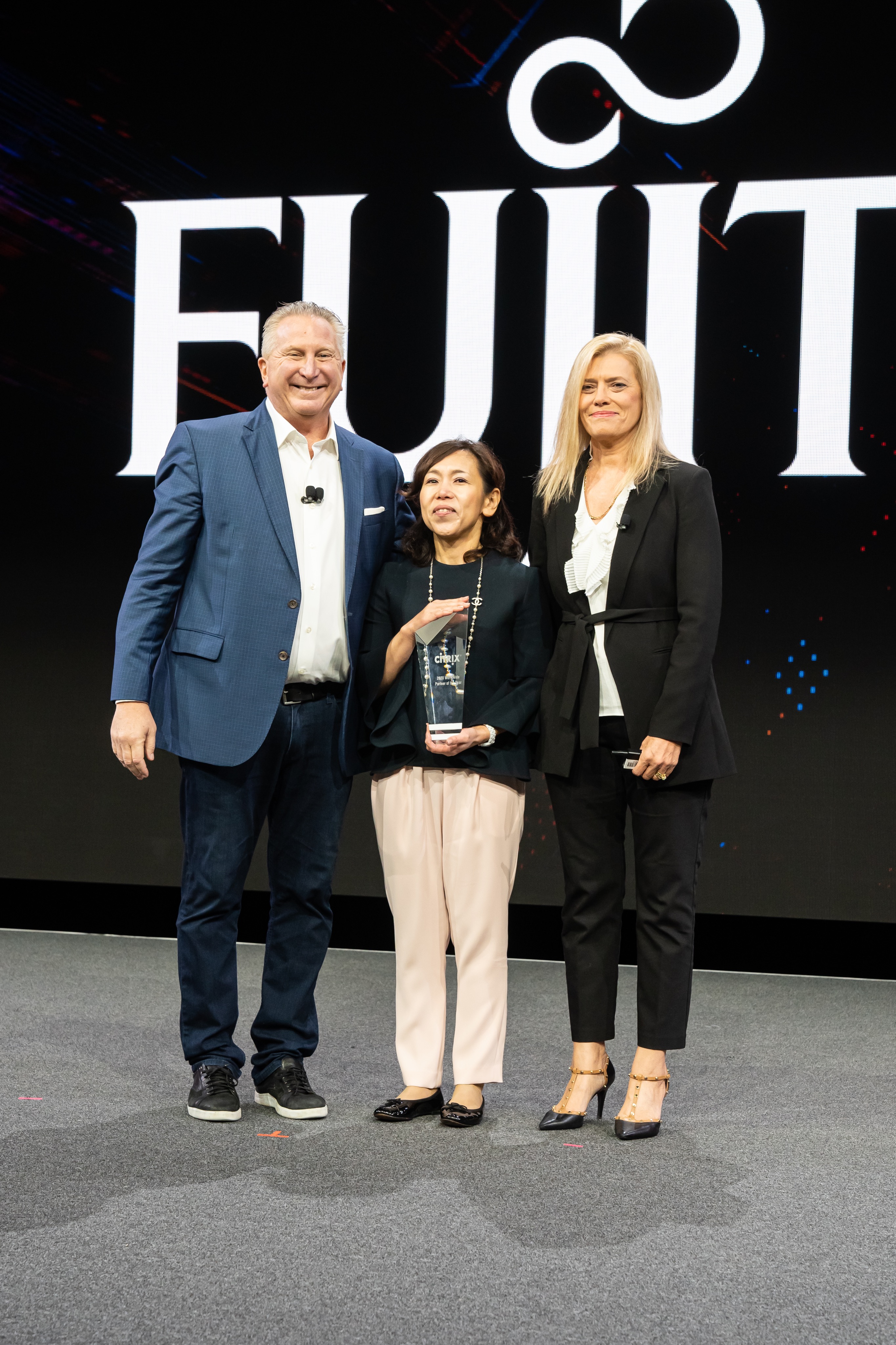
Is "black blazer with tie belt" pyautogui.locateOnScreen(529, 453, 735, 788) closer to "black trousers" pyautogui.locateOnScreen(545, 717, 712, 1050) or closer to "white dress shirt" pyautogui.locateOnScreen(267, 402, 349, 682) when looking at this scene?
"black trousers" pyautogui.locateOnScreen(545, 717, 712, 1050)

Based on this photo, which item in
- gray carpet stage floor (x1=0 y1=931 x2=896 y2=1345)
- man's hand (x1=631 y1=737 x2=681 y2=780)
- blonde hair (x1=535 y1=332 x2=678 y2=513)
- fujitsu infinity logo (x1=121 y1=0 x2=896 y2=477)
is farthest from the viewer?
fujitsu infinity logo (x1=121 y1=0 x2=896 y2=477)

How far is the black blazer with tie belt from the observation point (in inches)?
97.4

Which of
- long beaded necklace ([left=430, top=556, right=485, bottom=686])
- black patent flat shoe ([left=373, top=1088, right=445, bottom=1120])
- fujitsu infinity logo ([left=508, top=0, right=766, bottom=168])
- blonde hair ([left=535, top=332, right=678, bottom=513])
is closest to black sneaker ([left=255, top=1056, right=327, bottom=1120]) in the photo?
black patent flat shoe ([left=373, top=1088, right=445, bottom=1120])

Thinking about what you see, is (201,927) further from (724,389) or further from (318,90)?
(318,90)

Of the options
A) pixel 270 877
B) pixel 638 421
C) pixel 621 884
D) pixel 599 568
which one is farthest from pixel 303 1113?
pixel 638 421

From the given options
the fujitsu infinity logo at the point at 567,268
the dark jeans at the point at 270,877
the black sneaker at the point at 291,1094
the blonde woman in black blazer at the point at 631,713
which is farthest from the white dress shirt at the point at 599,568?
the fujitsu infinity logo at the point at 567,268

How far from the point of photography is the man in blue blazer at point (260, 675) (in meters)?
2.57

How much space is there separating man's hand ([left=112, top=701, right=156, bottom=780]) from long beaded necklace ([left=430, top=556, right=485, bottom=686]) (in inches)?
23.6

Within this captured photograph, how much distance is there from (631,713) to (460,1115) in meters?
0.86

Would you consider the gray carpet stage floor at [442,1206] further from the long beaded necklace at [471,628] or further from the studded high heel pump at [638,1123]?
the long beaded necklace at [471,628]

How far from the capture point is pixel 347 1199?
213 cm

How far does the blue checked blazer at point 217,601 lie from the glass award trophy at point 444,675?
0.21 m

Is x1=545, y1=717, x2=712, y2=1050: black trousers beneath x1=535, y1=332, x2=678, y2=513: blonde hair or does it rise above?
beneath

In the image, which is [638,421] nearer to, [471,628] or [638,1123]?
[471,628]
